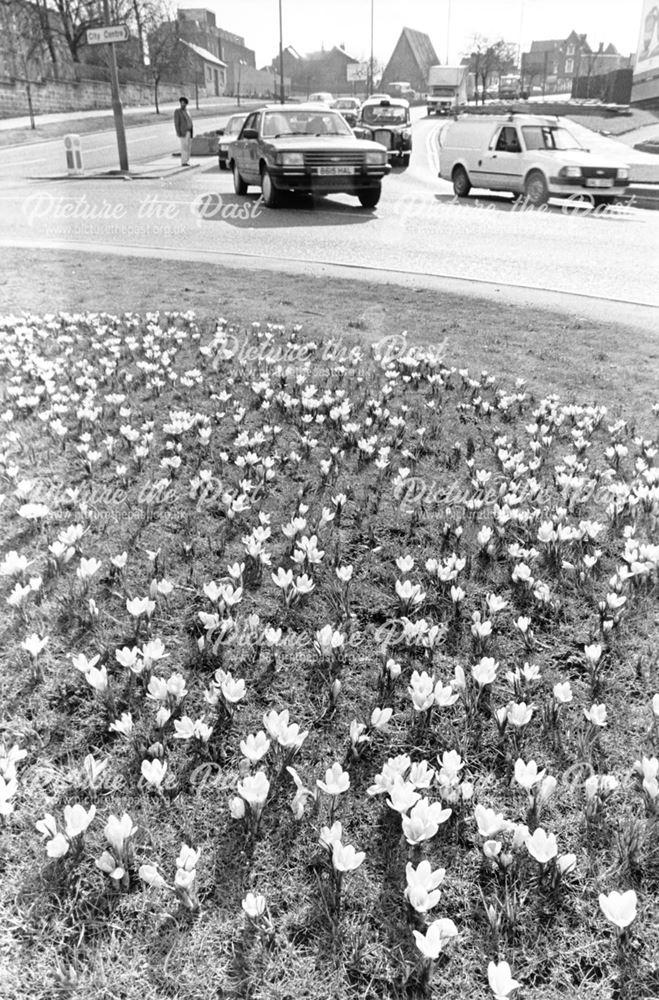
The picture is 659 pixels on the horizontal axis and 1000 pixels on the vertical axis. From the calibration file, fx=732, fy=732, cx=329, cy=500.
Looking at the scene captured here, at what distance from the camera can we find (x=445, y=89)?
6512 cm

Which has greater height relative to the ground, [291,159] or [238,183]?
[291,159]

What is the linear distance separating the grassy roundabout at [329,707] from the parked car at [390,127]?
2501 centimetres

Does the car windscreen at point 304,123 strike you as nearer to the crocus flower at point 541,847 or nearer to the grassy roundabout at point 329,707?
the grassy roundabout at point 329,707

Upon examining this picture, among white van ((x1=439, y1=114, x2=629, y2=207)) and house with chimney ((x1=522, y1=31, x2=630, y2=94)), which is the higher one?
house with chimney ((x1=522, y1=31, x2=630, y2=94))

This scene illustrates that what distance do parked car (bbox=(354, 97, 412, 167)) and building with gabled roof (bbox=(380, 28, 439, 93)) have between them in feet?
307

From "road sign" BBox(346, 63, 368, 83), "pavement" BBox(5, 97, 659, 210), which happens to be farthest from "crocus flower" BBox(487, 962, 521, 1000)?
"road sign" BBox(346, 63, 368, 83)

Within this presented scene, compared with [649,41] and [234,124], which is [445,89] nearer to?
[649,41]

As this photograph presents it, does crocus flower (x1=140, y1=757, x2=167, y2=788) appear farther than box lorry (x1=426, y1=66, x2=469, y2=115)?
No

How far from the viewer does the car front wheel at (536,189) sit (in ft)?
58.7

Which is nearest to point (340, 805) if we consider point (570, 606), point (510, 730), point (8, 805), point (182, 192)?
point (510, 730)

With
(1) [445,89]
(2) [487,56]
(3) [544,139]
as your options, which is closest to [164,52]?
(1) [445,89]

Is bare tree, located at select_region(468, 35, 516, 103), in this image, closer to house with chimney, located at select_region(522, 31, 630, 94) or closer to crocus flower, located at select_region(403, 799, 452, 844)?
house with chimney, located at select_region(522, 31, 630, 94)

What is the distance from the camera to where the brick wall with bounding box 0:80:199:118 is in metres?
51.3

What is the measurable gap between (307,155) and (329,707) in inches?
573
